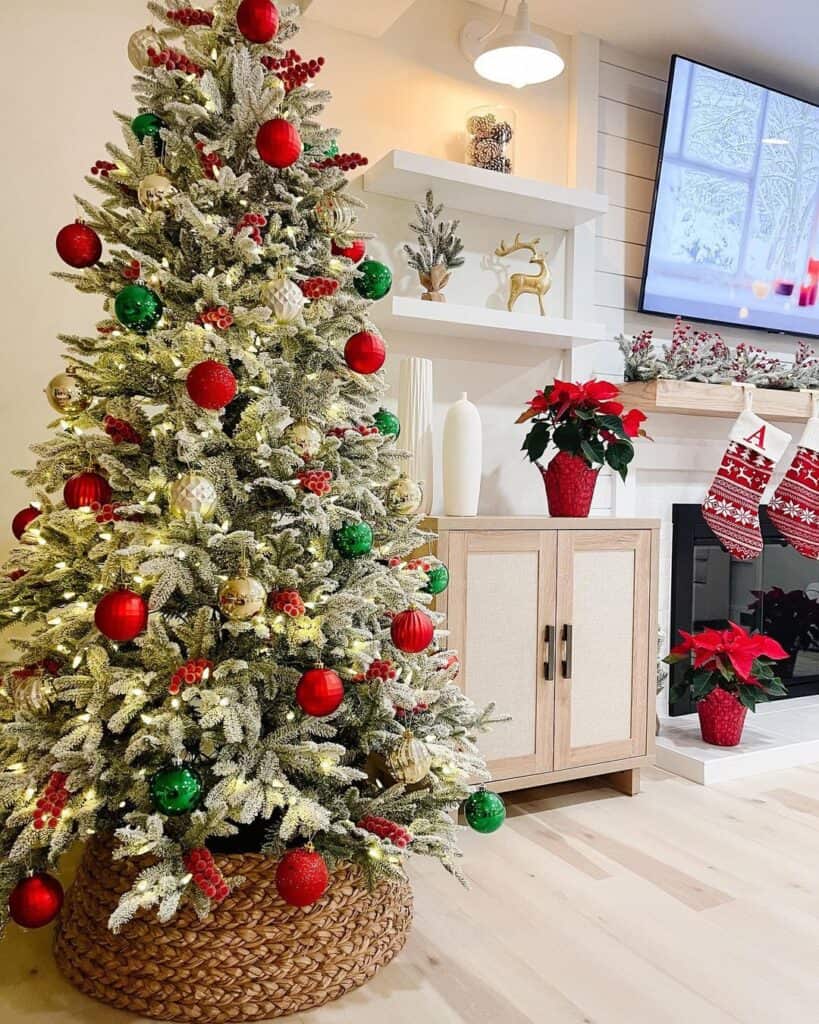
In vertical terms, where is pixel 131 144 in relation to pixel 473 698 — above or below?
above

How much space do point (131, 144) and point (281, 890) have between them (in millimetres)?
1333

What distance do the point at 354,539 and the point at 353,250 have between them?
1.92ft

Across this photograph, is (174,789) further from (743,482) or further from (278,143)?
(743,482)

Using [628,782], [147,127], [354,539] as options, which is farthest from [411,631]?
[628,782]

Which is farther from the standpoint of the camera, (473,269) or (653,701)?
(473,269)

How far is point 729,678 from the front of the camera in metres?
2.69

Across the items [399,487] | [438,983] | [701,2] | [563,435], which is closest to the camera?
[438,983]

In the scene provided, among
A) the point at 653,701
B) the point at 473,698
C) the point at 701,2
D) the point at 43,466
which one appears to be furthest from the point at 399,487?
the point at 701,2

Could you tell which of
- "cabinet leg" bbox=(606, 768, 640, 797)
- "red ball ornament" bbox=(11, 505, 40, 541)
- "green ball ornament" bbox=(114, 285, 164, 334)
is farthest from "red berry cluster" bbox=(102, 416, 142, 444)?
"cabinet leg" bbox=(606, 768, 640, 797)

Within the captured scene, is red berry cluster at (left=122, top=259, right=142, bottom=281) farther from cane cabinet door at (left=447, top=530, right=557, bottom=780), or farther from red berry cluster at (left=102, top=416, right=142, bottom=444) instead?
cane cabinet door at (left=447, top=530, right=557, bottom=780)

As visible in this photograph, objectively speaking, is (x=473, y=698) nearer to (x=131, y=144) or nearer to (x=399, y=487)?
(x=399, y=487)

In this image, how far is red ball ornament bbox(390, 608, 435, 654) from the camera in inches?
59.5

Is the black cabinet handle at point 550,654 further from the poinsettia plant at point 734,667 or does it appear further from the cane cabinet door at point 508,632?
the poinsettia plant at point 734,667

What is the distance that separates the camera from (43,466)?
1590 mm
